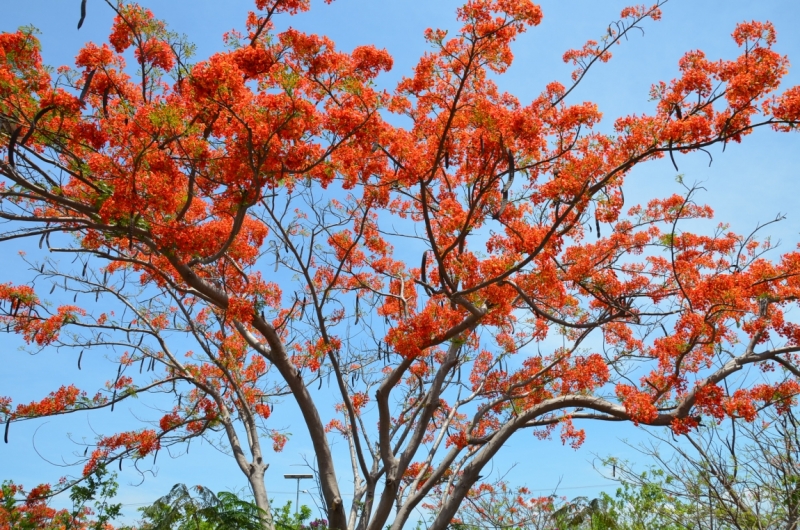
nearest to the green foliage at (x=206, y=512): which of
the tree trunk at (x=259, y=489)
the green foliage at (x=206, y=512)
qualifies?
the green foliage at (x=206, y=512)

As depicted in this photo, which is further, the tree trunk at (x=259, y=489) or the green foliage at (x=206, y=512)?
the tree trunk at (x=259, y=489)

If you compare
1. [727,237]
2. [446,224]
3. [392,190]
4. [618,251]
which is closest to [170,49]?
[392,190]

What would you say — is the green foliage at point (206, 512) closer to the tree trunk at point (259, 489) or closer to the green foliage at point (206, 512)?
the green foliage at point (206, 512)

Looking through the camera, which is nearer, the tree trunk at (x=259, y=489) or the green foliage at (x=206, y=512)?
the green foliage at (x=206, y=512)

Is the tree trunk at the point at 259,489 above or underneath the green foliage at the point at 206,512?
above

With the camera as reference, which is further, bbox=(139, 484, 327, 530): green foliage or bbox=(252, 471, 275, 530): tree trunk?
bbox=(252, 471, 275, 530): tree trunk

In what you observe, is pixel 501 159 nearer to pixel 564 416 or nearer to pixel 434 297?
pixel 434 297

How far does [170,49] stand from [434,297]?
4401mm

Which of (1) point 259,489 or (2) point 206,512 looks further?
(1) point 259,489

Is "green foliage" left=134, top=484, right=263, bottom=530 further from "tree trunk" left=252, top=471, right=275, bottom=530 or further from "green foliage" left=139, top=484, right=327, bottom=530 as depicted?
"tree trunk" left=252, top=471, right=275, bottom=530

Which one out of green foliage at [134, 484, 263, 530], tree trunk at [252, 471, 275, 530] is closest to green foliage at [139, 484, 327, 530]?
green foliage at [134, 484, 263, 530]

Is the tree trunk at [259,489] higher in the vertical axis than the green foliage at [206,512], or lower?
higher

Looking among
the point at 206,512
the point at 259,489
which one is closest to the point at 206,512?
the point at 206,512

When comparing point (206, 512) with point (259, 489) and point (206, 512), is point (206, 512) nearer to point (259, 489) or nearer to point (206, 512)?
point (206, 512)
